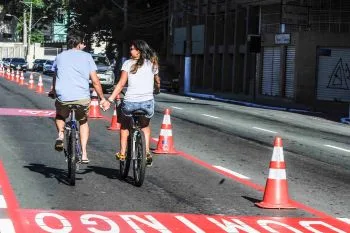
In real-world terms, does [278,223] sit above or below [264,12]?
below

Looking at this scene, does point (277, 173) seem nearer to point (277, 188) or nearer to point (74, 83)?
point (277, 188)

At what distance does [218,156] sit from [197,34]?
1679 inches

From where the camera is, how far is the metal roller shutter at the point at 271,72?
40656mm

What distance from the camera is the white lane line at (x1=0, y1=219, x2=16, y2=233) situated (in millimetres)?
6625

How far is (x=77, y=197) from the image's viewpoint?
8.31m

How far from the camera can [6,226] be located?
678 centimetres

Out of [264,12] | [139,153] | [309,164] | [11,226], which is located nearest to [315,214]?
[139,153]

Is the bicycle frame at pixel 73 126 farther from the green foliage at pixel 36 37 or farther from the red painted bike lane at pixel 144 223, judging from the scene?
the green foliage at pixel 36 37

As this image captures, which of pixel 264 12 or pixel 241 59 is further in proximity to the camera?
pixel 241 59

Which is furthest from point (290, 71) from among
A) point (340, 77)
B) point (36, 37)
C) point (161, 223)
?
point (36, 37)

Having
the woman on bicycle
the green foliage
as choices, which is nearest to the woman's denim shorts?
the woman on bicycle

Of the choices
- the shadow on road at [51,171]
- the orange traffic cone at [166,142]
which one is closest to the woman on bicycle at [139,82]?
the shadow on road at [51,171]

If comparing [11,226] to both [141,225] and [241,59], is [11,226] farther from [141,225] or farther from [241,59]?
[241,59]

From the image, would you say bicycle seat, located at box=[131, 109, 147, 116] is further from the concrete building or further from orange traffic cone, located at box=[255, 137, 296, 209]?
the concrete building
